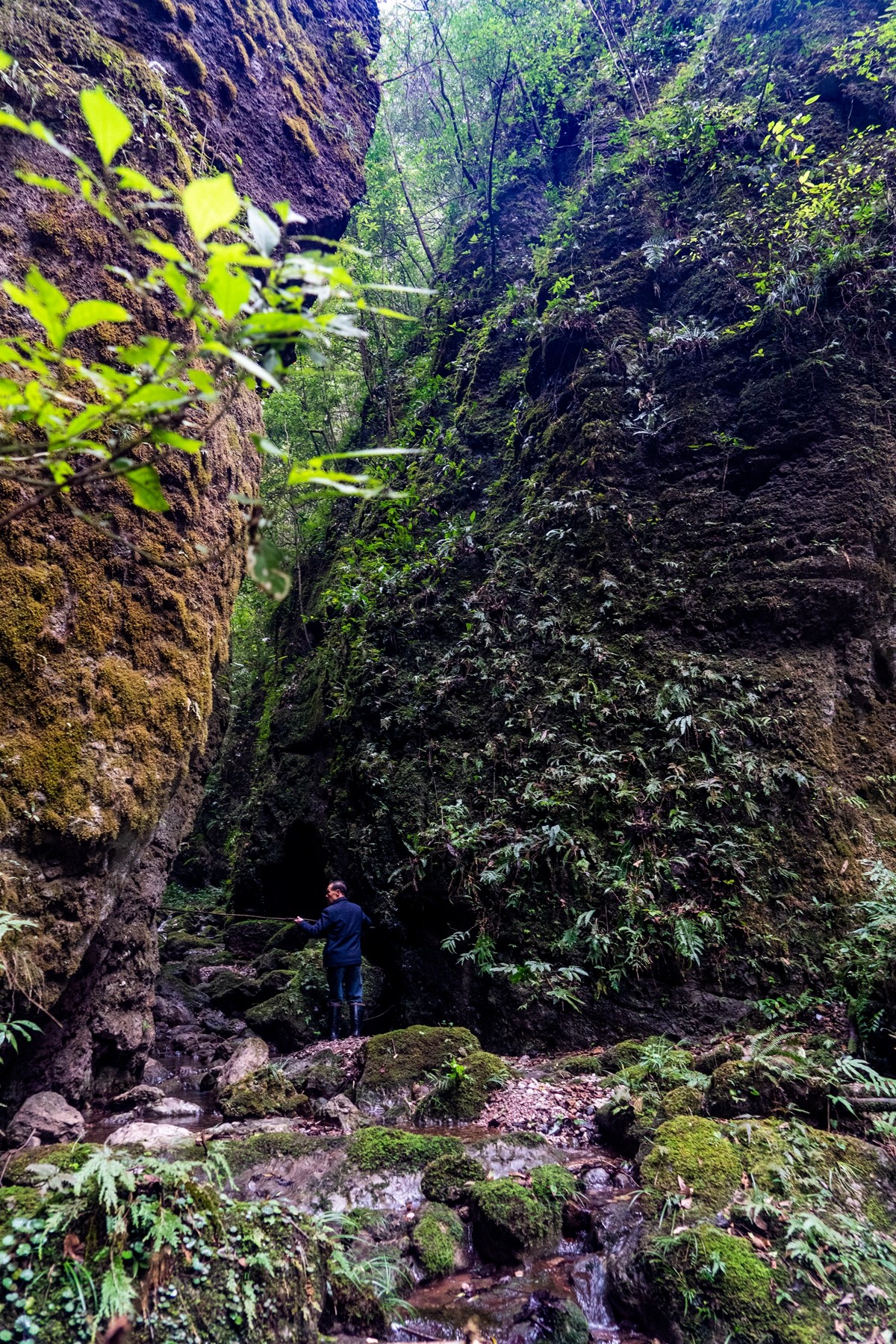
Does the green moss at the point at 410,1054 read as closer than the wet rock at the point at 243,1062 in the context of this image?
Yes

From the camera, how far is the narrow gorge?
311cm

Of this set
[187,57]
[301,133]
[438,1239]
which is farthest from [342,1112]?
[301,133]

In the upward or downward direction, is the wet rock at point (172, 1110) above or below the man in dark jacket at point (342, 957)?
below

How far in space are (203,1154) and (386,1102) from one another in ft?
7.00

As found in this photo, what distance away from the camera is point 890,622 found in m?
8.03

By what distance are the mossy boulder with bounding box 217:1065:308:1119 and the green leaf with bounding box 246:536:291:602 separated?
240 inches

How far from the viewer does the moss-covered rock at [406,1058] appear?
627 centimetres

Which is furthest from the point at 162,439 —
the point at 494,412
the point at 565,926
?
the point at 494,412

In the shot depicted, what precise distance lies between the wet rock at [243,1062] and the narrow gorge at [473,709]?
24cm

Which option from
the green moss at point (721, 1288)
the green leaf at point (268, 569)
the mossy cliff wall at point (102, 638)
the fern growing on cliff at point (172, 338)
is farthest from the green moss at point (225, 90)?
the green moss at point (721, 1288)

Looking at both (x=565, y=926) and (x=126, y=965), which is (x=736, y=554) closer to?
(x=565, y=926)

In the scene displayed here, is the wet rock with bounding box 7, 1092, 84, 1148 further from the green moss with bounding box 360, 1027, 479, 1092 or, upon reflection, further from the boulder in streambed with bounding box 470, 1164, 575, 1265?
the boulder in streambed with bounding box 470, 1164, 575, 1265

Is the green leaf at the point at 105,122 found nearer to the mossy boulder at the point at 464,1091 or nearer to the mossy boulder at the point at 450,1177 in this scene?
the mossy boulder at the point at 450,1177

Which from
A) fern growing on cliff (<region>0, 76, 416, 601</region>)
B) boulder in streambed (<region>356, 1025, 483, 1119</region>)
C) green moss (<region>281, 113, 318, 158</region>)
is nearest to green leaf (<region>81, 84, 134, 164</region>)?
fern growing on cliff (<region>0, 76, 416, 601</region>)
